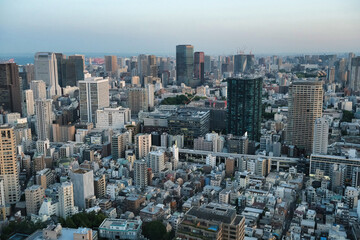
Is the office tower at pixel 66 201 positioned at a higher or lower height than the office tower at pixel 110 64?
lower

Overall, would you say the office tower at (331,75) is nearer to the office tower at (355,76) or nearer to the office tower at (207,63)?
the office tower at (355,76)

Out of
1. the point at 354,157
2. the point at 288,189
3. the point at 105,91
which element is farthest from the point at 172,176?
the point at 105,91

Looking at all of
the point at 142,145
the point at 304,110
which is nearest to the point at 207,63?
the point at 304,110

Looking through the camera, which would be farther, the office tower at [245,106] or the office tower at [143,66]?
the office tower at [143,66]

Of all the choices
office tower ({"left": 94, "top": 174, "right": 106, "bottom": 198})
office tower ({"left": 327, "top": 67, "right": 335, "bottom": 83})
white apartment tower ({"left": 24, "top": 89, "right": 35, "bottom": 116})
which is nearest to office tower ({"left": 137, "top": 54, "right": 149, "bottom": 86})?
office tower ({"left": 327, "top": 67, "right": 335, "bottom": 83})

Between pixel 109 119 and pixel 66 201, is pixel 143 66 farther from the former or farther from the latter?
pixel 66 201

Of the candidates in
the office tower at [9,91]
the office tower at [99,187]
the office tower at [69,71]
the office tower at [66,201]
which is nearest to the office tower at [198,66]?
the office tower at [69,71]
